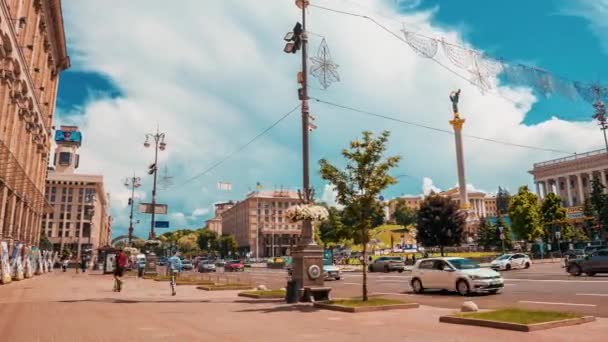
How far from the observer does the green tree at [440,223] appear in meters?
57.8

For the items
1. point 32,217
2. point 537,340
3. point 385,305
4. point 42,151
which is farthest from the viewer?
point 42,151

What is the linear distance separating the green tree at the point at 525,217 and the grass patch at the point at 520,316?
59687 mm

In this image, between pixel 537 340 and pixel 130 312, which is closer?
pixel 537 340

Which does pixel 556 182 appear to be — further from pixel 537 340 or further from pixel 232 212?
pixel 537 340

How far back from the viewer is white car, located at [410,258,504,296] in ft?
60.0

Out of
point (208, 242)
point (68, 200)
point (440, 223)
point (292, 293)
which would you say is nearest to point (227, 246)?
point (208, 242)

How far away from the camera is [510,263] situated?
133ft

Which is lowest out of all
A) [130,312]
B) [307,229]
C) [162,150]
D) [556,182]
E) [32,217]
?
[130,312]

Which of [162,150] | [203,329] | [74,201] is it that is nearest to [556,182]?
[162,150]

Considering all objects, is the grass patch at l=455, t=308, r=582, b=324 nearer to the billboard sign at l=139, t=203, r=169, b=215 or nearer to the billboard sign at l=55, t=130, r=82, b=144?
the billboard sign at l=139, t=203, r=169, b=215

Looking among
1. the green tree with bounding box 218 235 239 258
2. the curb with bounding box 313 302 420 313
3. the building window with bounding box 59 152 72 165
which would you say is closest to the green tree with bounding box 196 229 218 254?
the green tree with bounding box 218 235 239 258

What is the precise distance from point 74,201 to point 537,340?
484 ft

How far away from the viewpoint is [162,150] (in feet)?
127

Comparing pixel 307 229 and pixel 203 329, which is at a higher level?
pixel 307 229
